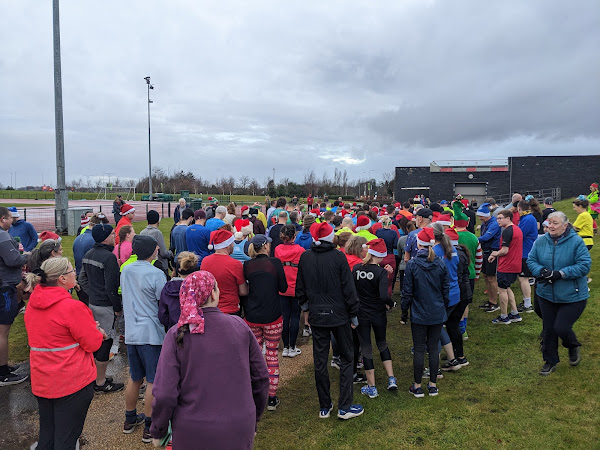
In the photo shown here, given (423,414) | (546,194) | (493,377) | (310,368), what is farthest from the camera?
(546,194)

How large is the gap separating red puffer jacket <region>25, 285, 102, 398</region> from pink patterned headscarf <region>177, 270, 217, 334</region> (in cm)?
131

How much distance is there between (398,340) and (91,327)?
487 centimetres

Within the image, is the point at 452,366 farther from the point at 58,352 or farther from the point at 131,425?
the point at 58,352

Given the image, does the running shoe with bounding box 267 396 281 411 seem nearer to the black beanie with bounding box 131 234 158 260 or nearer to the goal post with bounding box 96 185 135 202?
the black beanie with bounding box 131 234 158 260

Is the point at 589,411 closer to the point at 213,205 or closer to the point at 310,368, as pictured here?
the point at 310,368

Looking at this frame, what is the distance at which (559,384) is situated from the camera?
15.6ft

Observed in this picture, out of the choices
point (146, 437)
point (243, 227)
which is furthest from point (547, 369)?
point (243, 227)

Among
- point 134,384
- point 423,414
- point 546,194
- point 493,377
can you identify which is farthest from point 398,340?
point 546,194

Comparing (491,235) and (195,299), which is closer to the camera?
(195,299)

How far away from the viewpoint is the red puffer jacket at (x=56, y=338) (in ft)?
9.93

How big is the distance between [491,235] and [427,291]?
3.54 m

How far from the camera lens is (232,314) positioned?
188 inches

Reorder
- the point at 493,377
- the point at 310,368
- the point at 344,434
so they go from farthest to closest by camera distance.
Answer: the point at 310,368 < the point at 493,377 < the point at 344,434

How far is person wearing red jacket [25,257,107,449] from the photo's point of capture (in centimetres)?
303
